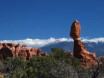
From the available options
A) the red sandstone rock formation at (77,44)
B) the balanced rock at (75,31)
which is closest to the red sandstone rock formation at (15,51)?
the red sandstone rock formation at (77,44)

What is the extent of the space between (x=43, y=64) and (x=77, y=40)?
125 ft

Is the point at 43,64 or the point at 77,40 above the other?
the point at 77,40

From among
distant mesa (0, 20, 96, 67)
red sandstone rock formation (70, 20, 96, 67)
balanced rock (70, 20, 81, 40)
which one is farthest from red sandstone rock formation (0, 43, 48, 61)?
balanced rock (70, 20, 81, 40)

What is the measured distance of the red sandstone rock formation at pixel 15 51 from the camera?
141500mm

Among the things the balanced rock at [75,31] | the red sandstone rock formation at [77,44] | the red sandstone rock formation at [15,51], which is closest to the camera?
the red sandstone rock formation at [77,44]

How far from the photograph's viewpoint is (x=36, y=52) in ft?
505

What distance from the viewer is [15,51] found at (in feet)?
474

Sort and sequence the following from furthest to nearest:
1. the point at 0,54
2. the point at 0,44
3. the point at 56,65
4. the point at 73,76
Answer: the point at 0,44 → the point at 0,54 → the point at 56,65 → the point at 73,76

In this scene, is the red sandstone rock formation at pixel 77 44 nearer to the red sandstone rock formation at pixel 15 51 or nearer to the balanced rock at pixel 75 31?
the balanced rock at pixel 75 31

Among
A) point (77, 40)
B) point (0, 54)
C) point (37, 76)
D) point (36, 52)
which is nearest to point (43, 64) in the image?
point (37, 76)

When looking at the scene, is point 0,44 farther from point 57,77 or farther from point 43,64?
point 57,77

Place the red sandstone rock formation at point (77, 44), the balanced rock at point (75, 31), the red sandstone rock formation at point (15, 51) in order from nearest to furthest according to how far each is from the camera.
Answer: the red sandstone rock formation at point (77, 44) < the balanced rock at point (75, 31) < the red sandstone rock formation at point (15, 51)

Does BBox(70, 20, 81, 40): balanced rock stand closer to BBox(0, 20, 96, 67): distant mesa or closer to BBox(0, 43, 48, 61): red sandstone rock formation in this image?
BBox(0, 20, 96, 67): distant mesa

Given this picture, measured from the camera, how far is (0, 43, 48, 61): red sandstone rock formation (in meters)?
142
